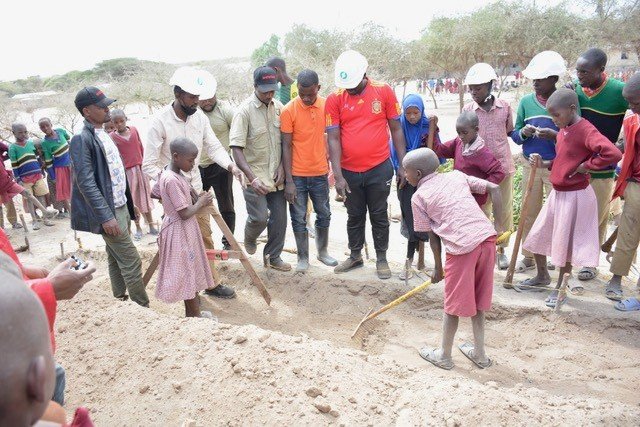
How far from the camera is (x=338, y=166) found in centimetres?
452

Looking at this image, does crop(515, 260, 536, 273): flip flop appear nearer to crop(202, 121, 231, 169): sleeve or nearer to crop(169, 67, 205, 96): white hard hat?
crop(202, 121, 231, 169): sleeve

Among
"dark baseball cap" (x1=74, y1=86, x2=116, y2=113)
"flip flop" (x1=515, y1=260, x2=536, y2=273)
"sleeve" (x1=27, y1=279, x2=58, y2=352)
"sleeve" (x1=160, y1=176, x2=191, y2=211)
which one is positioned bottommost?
"flip flop" (x1=515, y1=260, x2=536, y2=273)

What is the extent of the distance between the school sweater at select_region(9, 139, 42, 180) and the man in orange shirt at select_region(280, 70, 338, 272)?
18.2ft

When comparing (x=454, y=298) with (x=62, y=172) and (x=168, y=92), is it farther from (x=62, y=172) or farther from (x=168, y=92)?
(x=168, y=92)

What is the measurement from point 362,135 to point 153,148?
191cm

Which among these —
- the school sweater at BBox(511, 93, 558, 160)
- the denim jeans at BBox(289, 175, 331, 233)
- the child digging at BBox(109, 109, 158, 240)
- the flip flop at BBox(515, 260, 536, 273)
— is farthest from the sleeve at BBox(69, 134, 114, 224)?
the flip flop at BBox(515, 260, 536, 273)

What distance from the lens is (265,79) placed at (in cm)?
437

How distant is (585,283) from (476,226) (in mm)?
1982

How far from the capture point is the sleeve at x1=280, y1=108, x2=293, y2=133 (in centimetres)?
454

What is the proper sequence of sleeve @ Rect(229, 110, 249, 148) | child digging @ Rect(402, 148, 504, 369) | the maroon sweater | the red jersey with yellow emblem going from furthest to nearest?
sleeve @ Rect(229, 110, 249, 148) → the red jersey with yellow emblem → the maroon sweater → child digging @ Rect(402, 148, 504, 369)

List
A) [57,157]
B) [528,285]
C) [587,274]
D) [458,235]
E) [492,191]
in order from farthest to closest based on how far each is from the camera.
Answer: [57,157]
[587,274]
[528,285]
[492,191]
[458,235]

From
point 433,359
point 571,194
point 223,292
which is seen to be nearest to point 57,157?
point 223,292

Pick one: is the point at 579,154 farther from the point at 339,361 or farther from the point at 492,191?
the point at 339,361

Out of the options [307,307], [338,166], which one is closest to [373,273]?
[307,307]
